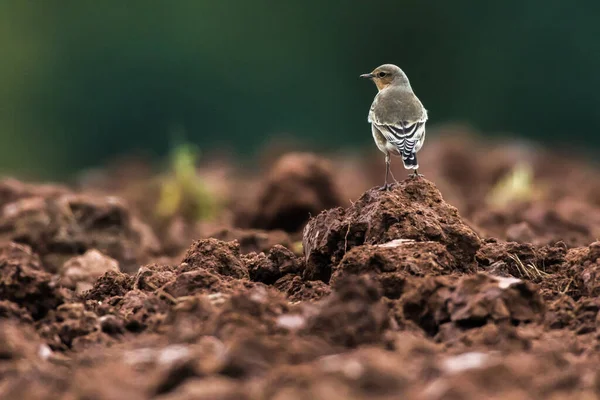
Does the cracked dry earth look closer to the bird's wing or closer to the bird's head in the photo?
the bird's wing

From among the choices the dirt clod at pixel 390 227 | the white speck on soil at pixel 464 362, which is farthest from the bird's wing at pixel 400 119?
the white speck on soil at pixel 464 362

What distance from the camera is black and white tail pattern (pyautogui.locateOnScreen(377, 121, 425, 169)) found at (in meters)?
5.66

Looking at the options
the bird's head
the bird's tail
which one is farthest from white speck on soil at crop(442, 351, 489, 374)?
the bird's head

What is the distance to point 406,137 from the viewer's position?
5805mm

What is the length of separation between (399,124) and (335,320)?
9.39 feet

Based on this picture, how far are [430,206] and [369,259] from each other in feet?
2.31

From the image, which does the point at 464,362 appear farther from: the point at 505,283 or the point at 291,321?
the point at 505,283

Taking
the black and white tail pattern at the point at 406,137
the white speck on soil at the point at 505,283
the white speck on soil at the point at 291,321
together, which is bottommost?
the white speck on soil at the point at 291,321

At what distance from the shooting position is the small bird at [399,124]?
18.9 ft

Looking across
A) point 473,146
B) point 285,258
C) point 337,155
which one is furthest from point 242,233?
point 337,155

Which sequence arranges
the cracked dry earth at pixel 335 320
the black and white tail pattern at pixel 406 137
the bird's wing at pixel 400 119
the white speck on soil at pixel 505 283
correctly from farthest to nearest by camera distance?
the bird's wing at pixel 400 119, the black and white tail pattern at pixel 406 137, the white speck on soil at pixel 505 283, the cracked dry earth at pixel 335 320

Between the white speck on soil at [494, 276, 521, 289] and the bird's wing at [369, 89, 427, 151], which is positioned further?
the bird's wing at [369, 89, 427, 151]

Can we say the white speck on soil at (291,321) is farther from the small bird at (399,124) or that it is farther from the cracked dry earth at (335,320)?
the small bird at (399,124)

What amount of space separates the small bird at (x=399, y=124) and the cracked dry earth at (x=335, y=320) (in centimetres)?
109
